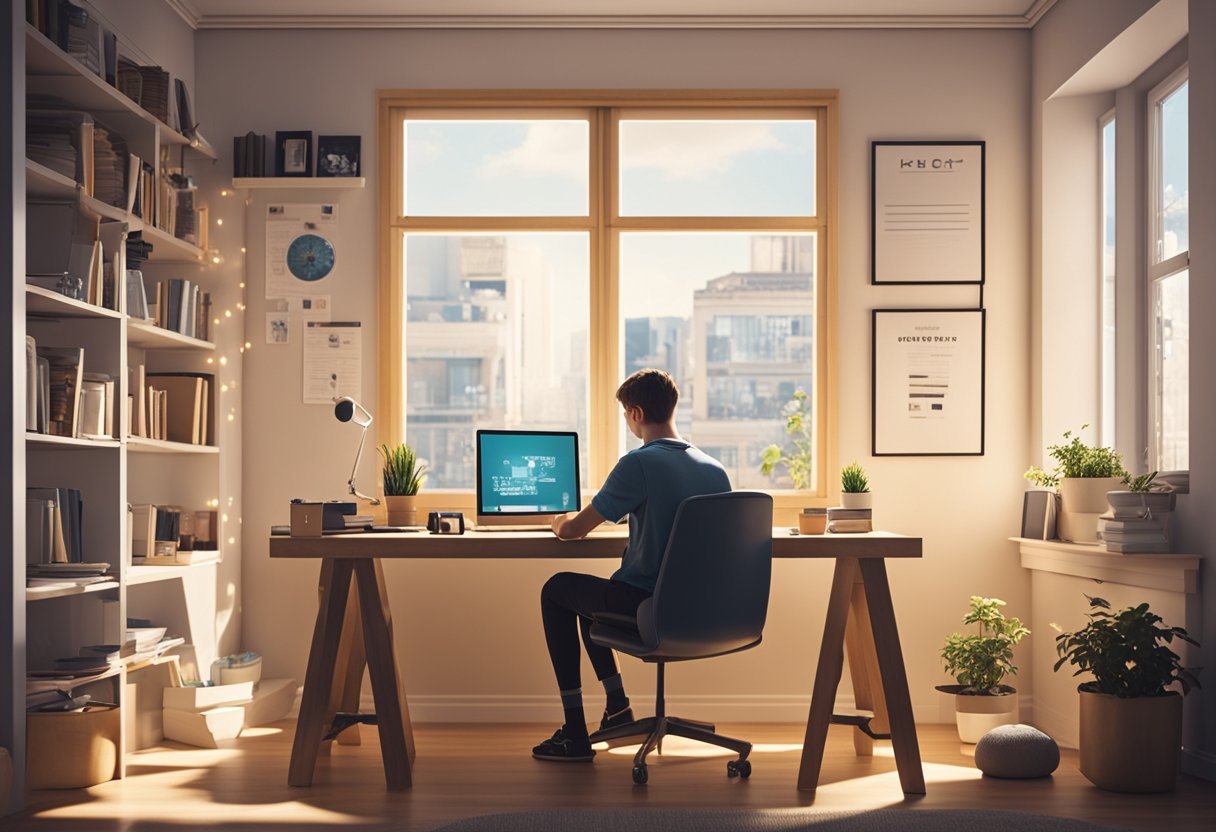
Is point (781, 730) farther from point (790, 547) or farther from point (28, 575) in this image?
point (28, 575)

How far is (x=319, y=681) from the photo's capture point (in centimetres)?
354

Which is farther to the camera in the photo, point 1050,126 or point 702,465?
point 1050,126

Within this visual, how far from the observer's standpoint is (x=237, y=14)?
185 inches

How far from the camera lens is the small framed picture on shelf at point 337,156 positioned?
4.71 meters

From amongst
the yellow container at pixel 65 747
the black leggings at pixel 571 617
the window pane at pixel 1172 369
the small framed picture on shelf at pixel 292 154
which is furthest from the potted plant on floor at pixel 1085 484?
the yellow container at pixel 65 747

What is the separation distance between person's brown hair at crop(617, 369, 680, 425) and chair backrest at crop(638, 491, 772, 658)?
1.62 ft

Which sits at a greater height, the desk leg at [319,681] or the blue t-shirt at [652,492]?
the blue t-shirt at [652,492]

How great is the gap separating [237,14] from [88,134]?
4.25 ft

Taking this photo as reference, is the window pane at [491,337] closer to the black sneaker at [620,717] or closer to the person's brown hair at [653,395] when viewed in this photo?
the person's brown hair at [653,395]

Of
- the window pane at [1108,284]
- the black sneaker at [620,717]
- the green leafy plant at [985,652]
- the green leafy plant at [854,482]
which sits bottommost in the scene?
the black sneaker at [620,717]

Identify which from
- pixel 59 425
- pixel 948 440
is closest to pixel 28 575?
pixel 59 425

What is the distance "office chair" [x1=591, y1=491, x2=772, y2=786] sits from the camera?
3.36 metres

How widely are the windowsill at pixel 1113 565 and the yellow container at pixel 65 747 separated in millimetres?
3230

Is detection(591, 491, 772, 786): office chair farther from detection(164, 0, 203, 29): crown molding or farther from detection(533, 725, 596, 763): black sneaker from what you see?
detection(164, 0, 203, 29): crown molding
